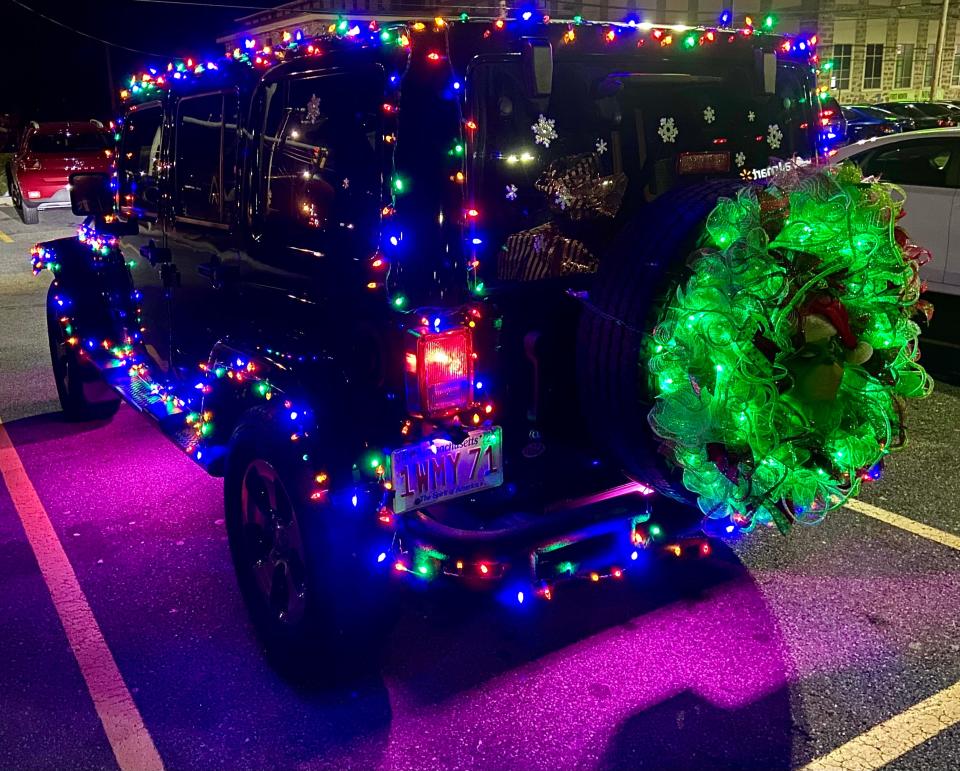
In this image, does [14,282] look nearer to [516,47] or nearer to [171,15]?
[516,47]

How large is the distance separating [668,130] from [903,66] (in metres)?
40.7

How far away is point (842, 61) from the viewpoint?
37.3m

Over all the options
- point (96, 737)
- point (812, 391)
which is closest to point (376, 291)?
point (812, 391)

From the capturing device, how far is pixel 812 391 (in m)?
2.54

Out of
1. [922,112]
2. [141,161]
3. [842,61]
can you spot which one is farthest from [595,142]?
[842,61]

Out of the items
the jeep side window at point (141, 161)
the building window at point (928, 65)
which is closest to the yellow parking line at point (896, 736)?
the jeep side window at point (141, 161)

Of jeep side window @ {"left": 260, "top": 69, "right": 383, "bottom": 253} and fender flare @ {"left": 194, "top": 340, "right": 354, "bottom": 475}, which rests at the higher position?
jeep side window @ {"left": 260, "top": 69, "right": 383, "bottom": 253}

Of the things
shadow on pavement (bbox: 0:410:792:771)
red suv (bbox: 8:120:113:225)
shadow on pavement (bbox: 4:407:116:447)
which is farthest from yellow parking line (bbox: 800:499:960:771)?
red suv (bbox: 8:120:113:225)

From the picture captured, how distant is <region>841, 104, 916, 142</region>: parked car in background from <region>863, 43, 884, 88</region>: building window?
61.4 ft

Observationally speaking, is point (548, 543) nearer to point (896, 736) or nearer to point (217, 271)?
point (896, 736)

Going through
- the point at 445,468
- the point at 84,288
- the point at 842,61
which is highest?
the point at 842,61

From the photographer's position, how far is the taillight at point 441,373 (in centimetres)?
271

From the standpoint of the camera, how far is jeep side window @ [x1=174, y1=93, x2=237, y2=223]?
3660 mm

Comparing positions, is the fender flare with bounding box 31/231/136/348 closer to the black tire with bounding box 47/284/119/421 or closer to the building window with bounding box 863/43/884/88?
the black tire with bounding box 47/284/119/421
